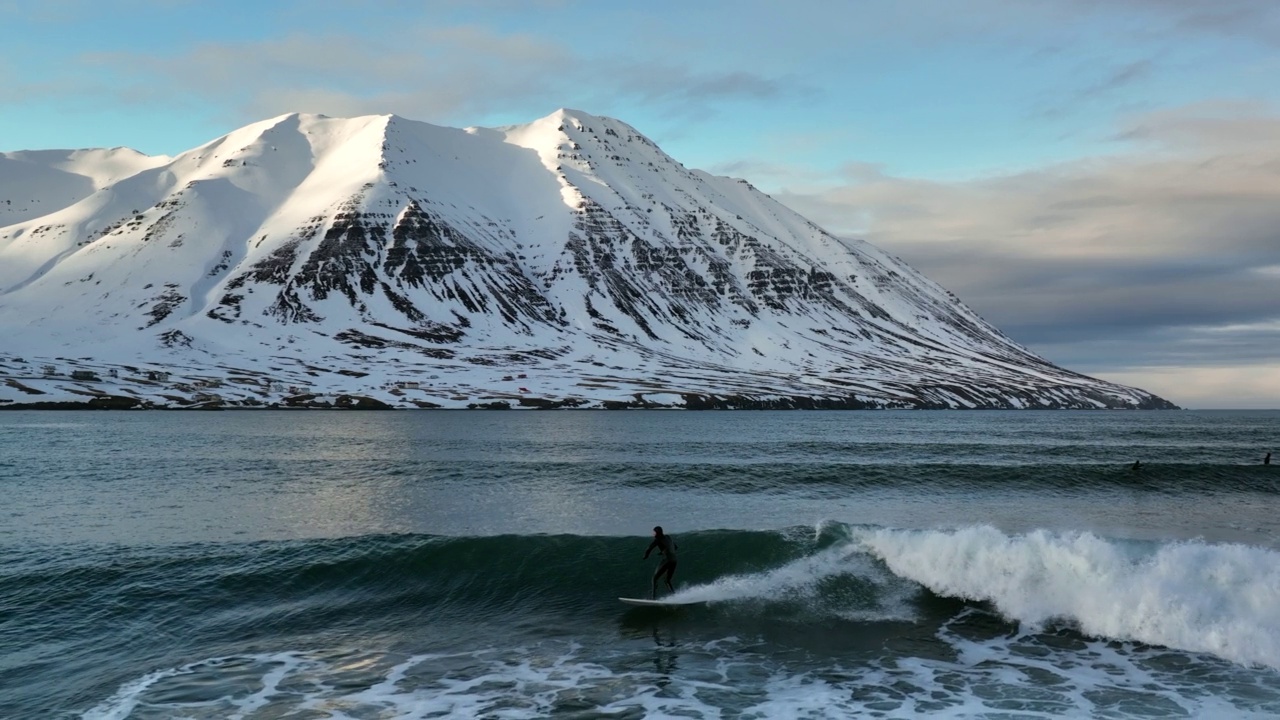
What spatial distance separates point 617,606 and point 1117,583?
17.6 metres

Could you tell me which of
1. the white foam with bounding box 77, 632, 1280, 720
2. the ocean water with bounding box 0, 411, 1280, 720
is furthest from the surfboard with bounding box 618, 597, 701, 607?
the white foam with bounding box 77, 632, 1280, 720

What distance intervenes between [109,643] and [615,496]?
36287mm

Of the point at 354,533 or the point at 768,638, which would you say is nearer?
the point at 768,638

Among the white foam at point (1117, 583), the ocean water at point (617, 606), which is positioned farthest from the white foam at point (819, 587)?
the white foam at point (1117, 583)

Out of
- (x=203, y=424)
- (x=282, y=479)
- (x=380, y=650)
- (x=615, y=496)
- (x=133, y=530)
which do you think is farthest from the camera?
(x=203, y=424)

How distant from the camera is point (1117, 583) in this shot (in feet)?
100

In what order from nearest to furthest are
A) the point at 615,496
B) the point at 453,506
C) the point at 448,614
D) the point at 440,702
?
the point at 440,702 < the point at 448,614 < the point at 453,506 < the point at 615,496

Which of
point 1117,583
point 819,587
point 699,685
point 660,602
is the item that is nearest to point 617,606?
point 660,602

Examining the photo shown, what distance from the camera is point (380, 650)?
26797 mm

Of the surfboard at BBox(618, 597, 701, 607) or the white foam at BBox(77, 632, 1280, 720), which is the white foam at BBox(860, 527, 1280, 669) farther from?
the surfboard at BBox(618, 597, 701, 607)

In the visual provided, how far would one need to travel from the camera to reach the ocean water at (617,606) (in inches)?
910

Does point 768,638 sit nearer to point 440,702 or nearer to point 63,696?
point 440,702

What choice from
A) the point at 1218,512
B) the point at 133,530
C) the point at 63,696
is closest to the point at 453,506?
the point at 133,530

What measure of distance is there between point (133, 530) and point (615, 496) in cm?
2899
